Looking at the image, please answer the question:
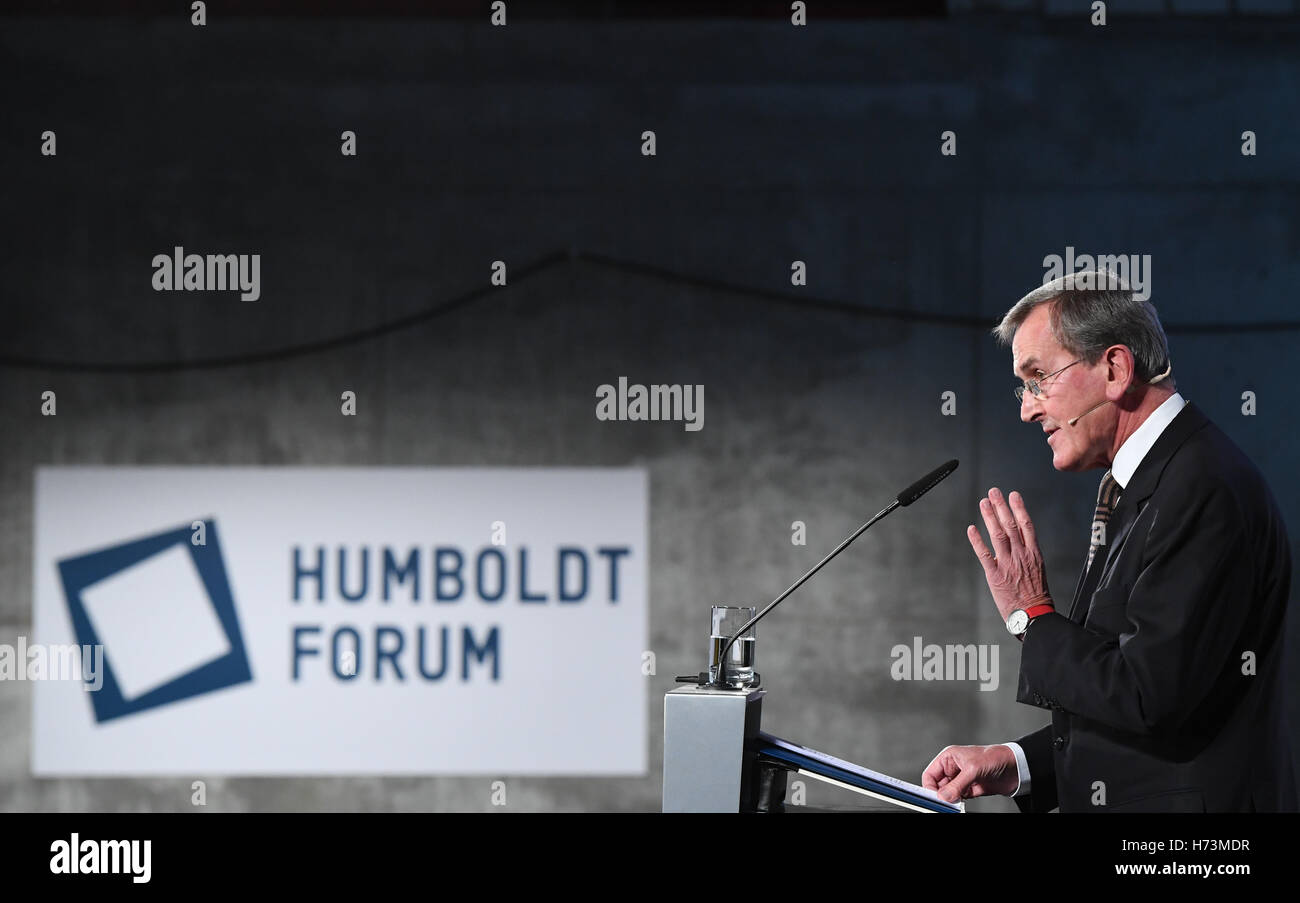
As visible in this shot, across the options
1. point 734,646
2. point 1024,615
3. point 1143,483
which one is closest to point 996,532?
point 1024,615

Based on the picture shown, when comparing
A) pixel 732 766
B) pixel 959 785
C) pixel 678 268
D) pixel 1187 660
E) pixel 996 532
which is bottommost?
pixel 959 785

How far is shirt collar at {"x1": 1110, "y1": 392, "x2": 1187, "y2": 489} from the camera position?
6.27 feet

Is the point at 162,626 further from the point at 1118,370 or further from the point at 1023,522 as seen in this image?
the point at 1118,370

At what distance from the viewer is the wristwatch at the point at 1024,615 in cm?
181

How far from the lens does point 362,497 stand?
4.56 m

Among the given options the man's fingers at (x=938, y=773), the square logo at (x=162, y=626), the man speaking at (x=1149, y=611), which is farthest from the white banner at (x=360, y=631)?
the man speaking at (x=1149, y=611)

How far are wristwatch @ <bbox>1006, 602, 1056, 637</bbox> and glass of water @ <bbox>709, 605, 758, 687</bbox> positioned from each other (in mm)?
399

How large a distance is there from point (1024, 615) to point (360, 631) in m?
3.20

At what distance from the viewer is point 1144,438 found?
6.30 feet

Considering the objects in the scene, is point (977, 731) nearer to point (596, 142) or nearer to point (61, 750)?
point (596, 142)

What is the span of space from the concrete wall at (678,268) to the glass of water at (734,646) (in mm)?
2672

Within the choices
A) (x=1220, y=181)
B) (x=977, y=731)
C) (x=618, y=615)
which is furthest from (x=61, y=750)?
(x=1220, y=181)

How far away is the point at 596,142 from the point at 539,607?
5.98 feet

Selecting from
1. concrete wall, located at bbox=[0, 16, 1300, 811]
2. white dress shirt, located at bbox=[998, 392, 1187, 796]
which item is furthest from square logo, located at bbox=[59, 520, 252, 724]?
white dress shirt, located at bbox=[998, 392, 1187, 796]
